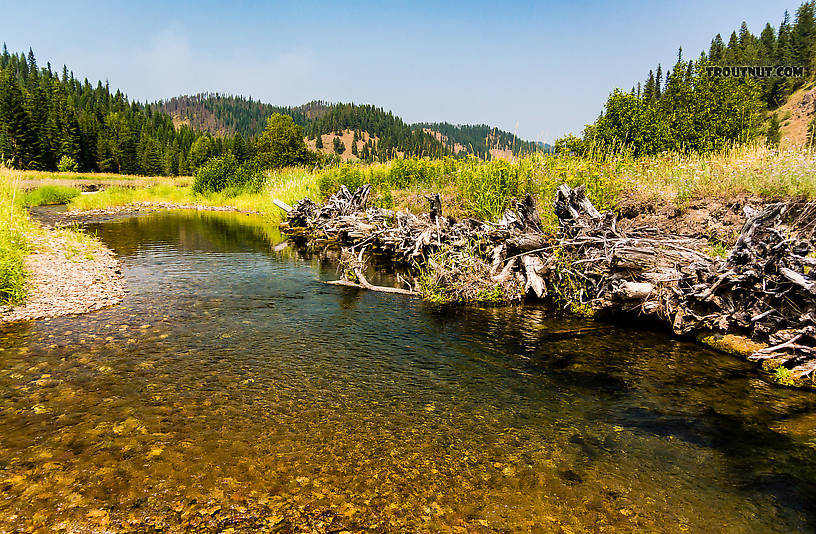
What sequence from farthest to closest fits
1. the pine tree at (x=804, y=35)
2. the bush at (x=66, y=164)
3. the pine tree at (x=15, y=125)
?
1. the pine tree at (x=804, y=35)
2. the bush at (x=66, y=164)
3. the pine tree at (x=15, y=125)

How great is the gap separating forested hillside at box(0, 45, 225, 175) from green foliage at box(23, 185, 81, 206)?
4545 cm

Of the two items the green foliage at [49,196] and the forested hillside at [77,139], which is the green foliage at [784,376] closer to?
the green foliage at [49,196]

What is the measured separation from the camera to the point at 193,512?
3980 millimetres

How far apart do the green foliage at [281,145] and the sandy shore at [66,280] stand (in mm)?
56297

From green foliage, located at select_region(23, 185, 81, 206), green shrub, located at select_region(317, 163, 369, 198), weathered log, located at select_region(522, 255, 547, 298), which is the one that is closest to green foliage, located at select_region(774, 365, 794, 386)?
weathered log, located at select_region(522, 255, 547, 298)

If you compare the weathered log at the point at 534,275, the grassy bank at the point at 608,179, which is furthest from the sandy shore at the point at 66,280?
the grassy bank at the point at 608,179

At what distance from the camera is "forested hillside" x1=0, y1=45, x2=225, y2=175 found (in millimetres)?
84062

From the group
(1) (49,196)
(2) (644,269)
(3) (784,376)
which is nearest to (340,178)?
(2) (644,269)

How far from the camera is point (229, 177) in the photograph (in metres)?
43.0

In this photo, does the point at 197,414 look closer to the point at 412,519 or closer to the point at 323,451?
the point at 323,451

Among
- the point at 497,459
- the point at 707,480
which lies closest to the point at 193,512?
the point at 497,459

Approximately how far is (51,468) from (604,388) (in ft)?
23.3

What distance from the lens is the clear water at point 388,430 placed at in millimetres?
4098

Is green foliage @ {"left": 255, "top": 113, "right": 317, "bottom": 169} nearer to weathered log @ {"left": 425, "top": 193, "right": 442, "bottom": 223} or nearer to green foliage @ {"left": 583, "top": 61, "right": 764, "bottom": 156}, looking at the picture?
green foliage @ {"left": 583, "top": 61, "right": 764, "bottom": 156}
